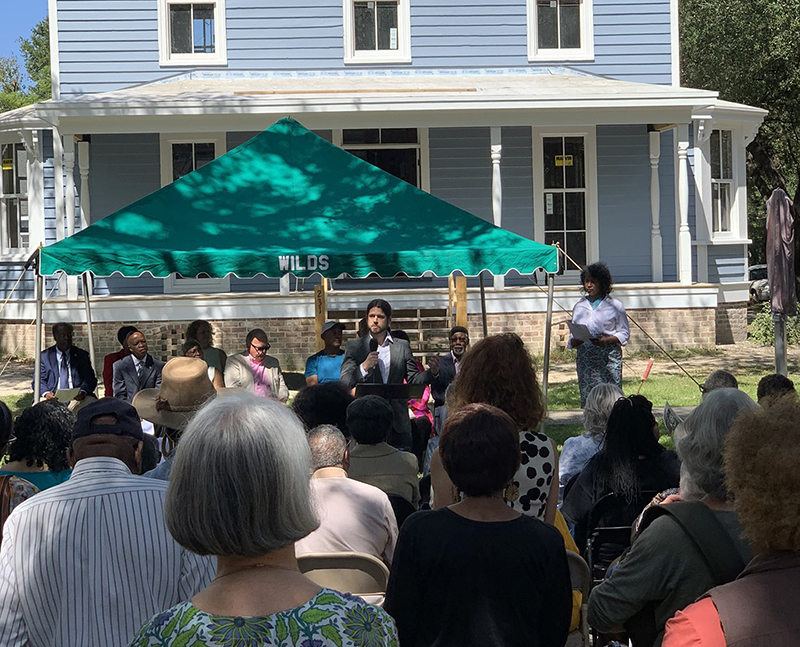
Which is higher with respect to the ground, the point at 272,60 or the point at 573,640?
the point at 272,60

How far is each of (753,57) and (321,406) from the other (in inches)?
825

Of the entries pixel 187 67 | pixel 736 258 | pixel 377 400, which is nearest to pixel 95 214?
pixel 187 67

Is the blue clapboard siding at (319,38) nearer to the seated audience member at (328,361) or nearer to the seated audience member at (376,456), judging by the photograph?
the seated audience member at (328,361)

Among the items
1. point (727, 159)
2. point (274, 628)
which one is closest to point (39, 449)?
point (274, 628)

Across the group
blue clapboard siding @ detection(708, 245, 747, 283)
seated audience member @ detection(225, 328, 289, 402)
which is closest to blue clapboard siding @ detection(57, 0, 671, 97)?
blue clapboard siding @ detection(708, 245, 747, 283)

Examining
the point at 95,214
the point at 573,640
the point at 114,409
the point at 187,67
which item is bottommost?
the point at 573,640

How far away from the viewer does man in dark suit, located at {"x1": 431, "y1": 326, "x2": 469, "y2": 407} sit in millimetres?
9031

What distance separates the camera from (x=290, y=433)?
215 cm

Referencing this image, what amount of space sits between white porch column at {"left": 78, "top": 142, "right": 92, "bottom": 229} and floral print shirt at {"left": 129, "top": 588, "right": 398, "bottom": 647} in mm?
15113

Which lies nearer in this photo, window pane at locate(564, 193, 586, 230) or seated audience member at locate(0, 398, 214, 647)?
seated audience member at locate(0, 398, 214, 647)

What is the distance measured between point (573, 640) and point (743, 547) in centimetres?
88

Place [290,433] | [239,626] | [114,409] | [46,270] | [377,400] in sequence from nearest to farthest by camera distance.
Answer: [239,626], [290,433], [114,409], [377,400], [46,270]

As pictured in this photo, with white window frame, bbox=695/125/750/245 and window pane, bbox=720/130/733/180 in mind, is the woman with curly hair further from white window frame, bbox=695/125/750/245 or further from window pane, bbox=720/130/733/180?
window pane, bbox=720/130/733/180

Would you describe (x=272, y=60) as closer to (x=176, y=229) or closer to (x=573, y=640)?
(x=176, y=229)
